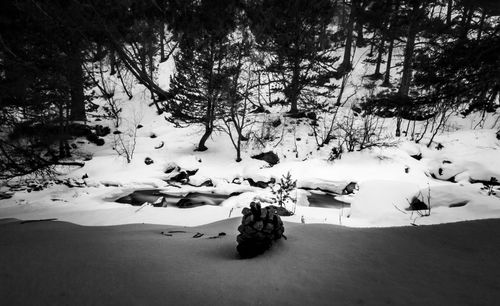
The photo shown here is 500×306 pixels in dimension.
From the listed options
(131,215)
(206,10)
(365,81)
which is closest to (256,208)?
(206,10)

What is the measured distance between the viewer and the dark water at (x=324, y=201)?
328 inches

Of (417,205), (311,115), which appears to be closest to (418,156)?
(311,115)

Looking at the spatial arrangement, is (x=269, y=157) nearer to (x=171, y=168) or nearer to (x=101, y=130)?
(x=171, y=168)

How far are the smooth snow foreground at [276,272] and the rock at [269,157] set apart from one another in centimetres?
1083

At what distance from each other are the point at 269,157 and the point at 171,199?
6.24 meters

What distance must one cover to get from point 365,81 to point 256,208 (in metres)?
22.4

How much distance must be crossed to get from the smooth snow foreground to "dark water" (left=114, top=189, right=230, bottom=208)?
573 cm

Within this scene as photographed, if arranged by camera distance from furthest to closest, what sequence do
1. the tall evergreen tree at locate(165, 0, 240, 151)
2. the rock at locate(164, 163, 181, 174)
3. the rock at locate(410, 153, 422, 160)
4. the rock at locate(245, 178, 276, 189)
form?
1. the rock at locate(164, 163, 181, 174)
2. the rock at locate(410, 153, 422, 160)
3. the rock at locate(245, 178, 276, 189)
4. the tall evergreen tree at locate(165, 0, 240, 151)

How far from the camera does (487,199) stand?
4461mm

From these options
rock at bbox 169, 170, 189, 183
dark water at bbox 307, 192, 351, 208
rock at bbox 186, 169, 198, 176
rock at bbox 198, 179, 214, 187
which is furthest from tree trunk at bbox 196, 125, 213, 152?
dark water at bbox 307, 192, 351, 208

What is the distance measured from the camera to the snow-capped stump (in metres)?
2.31

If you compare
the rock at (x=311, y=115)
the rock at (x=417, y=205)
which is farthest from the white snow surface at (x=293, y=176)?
the rock at (x=311, y=115)

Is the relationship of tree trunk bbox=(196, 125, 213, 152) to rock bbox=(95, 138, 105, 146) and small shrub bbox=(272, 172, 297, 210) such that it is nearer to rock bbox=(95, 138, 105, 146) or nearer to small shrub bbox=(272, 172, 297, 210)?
rock bbox=(95, 138, 105, 146)

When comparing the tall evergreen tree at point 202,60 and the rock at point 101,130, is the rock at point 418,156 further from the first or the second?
the rock at point 101,130
